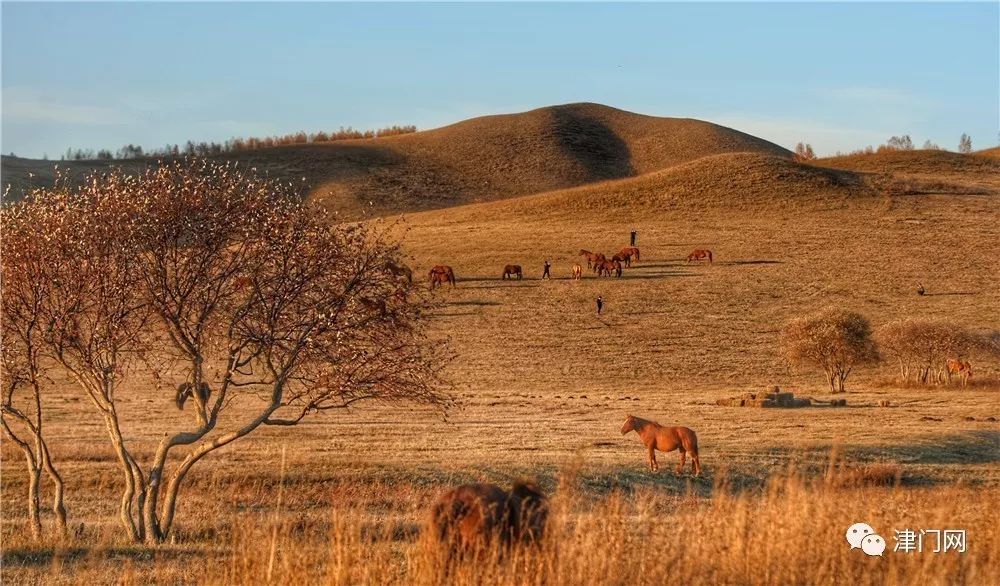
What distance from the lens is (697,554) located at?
9328 mm

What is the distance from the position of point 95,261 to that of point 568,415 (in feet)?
72.4

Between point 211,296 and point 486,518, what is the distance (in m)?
Result: 9.90

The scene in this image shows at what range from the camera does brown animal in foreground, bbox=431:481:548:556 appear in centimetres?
878

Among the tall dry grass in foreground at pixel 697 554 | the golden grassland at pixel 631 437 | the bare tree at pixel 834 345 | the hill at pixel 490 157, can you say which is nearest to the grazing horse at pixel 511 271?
the golden grassland at pixel 631 437

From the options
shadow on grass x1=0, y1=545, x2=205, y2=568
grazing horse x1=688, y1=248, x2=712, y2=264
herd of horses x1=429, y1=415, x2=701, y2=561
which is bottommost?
shadow on grass x1=0, y1=545, x2=205, y2=568

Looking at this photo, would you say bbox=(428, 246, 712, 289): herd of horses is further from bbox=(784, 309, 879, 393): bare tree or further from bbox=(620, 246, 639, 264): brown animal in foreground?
bbox=(784, 309, 879, 393): bare tree

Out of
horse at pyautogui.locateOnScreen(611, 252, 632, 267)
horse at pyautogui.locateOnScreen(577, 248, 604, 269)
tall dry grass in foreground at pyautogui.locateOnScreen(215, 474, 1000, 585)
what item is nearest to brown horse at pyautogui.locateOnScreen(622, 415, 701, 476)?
tall dry grass in foreground at pyautogui.locateOnScreen(215, 474, 1000, 585)

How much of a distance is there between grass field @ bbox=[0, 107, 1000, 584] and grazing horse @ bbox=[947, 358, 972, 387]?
549mm

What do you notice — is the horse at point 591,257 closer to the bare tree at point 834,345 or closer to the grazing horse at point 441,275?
the grazing horse at point 441,275

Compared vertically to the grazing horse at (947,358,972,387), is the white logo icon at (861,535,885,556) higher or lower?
higher

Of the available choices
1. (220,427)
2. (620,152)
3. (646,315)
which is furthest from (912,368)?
(620,152)

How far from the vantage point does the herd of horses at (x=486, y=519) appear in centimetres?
876

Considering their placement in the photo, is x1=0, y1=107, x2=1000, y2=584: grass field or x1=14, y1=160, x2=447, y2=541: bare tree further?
x1=14, y1=160, x2=447, y2=541: bare tree

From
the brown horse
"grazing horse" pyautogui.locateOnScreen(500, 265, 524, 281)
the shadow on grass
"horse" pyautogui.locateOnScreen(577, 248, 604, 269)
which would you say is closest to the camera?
the shadow on grass
